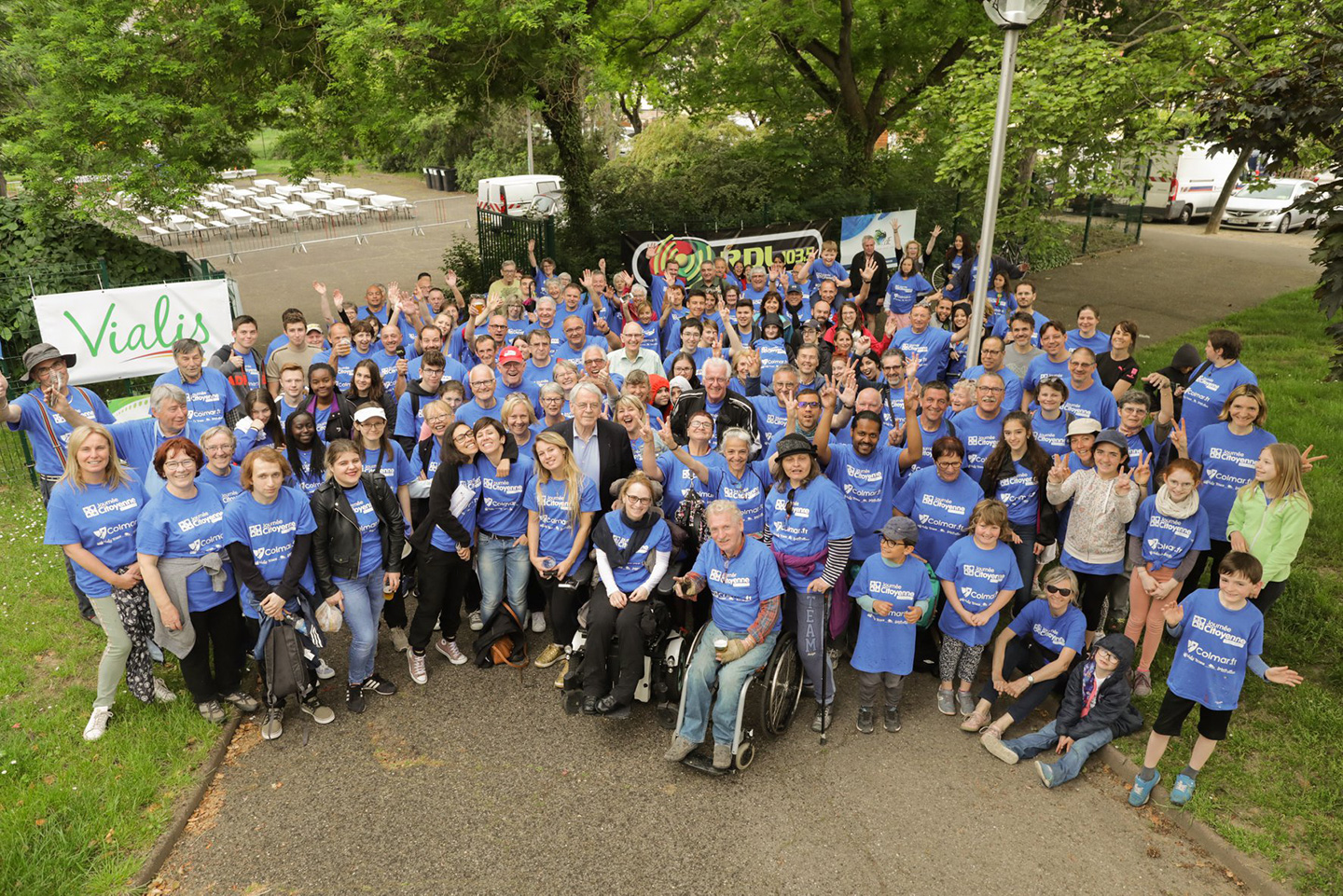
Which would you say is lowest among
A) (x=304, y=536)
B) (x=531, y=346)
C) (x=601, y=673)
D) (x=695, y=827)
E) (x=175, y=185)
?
(x=695, y=827)

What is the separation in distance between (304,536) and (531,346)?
2.82m

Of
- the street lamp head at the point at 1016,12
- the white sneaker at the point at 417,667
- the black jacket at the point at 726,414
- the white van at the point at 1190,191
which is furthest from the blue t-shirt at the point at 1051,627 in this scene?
the white van at the point at 1190,191

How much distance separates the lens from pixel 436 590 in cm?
614

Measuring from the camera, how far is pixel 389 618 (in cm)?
646

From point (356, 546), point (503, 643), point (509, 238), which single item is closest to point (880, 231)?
point (509, 238)

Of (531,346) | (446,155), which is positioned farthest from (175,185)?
(446,155)

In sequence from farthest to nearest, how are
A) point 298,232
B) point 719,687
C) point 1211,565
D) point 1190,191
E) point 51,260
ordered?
point 1190,191 → point 298,232 → point 51,260 → point 1211,565 → point 719,687

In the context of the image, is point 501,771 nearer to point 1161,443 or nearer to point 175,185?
point 1161,443

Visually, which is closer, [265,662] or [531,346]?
[265,662]

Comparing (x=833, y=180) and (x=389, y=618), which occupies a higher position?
(x=833, y=180)

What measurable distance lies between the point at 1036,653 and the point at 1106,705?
0.50 m

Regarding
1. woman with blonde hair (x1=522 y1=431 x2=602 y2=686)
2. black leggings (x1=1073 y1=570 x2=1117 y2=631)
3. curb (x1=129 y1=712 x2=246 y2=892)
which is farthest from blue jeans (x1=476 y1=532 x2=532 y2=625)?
black leggings (x1=1073 y1=570 x2=1117 y2=631)

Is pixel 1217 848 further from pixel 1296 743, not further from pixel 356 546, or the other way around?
pixel 356 546

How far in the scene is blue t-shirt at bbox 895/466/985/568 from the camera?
19.0 ft
